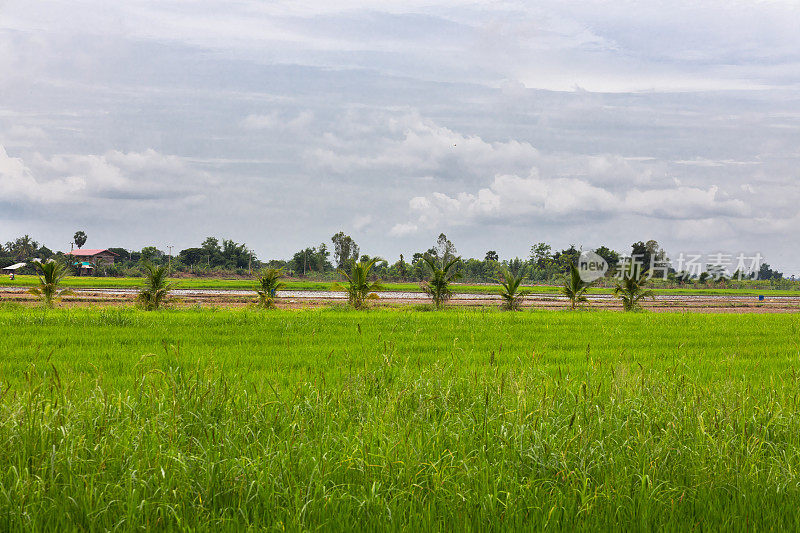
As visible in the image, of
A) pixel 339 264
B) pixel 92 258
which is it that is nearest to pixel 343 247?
pixel 339 264

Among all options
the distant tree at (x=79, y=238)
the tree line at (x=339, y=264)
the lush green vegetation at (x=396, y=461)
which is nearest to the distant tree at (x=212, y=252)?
the tree line at (x=339, y=264)

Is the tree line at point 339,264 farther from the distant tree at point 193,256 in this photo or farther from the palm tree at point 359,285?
the palm tree at point 359,285

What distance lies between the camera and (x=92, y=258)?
87625 mm

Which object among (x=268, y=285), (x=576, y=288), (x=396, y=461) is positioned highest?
(x=576, y=288)

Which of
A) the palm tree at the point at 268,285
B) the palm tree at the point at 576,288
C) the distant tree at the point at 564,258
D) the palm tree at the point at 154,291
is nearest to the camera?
the palm tree at the point at 154,291

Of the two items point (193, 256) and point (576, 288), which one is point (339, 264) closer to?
point (193, 256)

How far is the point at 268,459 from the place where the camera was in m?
3.66

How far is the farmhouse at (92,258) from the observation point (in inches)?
3223

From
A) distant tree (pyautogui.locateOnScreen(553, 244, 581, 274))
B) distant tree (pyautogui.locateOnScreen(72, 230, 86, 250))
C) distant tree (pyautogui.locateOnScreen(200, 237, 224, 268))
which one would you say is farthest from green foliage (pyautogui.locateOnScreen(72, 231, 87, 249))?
distant tree (pyautogui.locateOnScreen(553, 244, 581, 274))

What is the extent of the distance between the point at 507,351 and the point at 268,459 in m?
6.98

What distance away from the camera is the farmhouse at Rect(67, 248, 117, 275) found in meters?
81.9

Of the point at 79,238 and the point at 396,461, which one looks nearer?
the point at 396,461

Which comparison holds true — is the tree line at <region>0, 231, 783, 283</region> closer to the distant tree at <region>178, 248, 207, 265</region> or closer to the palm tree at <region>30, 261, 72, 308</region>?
the distant tree at <region>178, 248, 207, 265</region>

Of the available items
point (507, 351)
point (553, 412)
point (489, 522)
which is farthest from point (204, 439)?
point (507, 351)
